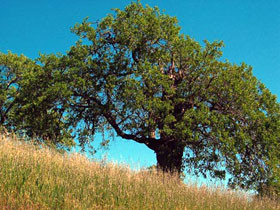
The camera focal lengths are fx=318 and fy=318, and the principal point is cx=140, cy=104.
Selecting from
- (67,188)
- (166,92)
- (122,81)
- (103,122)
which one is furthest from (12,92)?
(67,188)

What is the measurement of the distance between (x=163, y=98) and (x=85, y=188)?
9740 mm

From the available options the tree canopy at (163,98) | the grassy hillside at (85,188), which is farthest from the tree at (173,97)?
the grassy hillside at (85,188)

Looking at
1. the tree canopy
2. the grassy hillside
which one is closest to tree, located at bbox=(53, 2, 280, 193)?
the tree canopy

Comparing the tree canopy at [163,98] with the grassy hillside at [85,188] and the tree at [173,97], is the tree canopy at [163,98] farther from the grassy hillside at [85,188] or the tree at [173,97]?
the grassy hillside at [85,188]

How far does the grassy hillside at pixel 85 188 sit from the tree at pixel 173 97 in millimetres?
3964

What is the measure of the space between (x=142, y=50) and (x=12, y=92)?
17319 millimetres

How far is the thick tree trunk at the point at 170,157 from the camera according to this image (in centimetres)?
1966

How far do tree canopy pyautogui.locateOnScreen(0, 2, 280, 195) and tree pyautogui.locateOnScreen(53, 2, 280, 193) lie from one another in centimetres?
6

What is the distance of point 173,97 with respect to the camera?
19.3m

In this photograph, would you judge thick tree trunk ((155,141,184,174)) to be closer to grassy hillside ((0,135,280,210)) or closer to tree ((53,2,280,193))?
tree ((53,2,280,193))

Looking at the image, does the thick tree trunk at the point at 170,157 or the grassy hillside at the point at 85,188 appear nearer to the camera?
the grassy hillside at the point at 85,188

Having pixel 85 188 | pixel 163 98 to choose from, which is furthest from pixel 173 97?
pixel 85 188

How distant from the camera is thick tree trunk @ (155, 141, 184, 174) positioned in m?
19.7

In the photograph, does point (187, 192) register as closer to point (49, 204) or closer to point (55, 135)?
point (49, 204)
